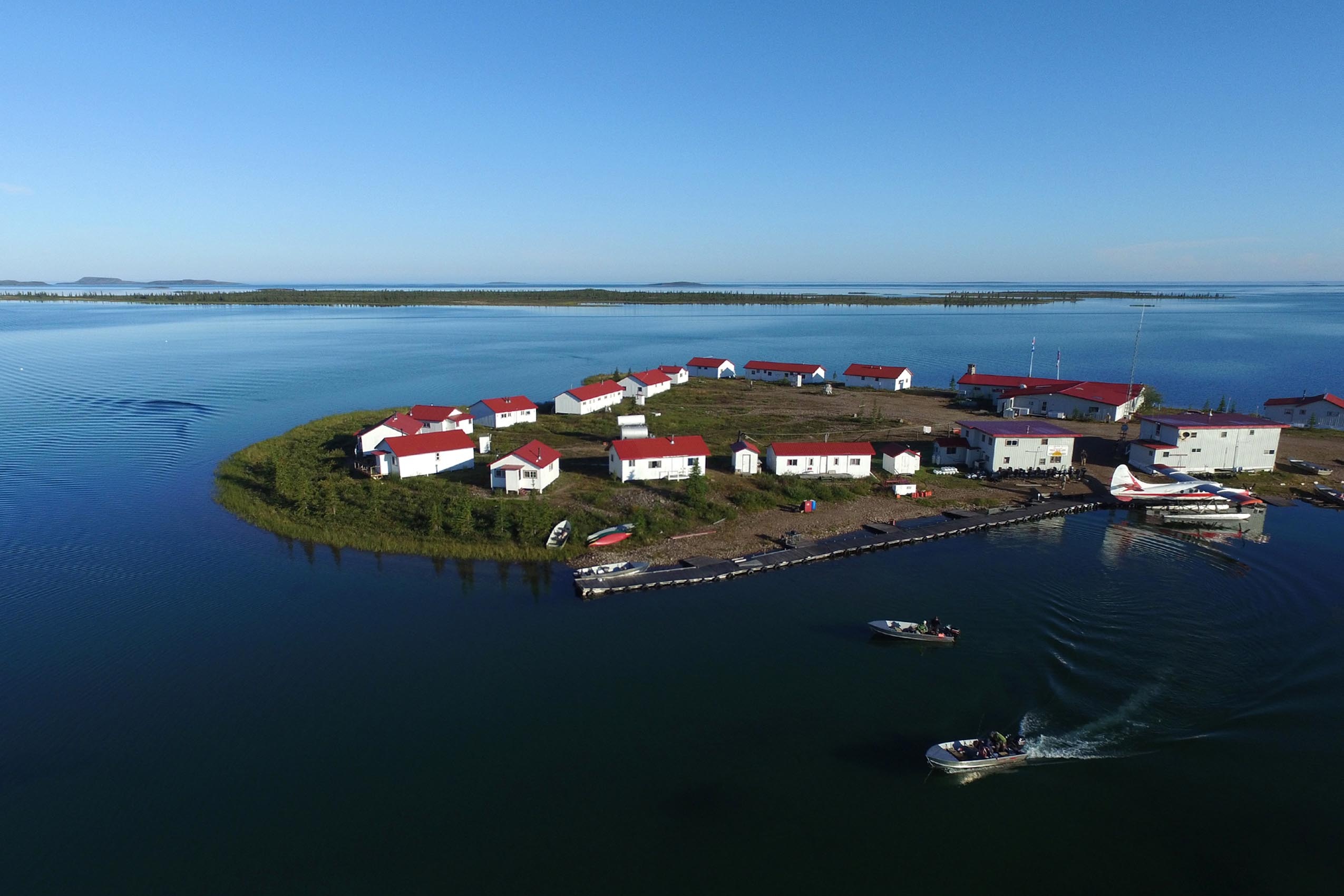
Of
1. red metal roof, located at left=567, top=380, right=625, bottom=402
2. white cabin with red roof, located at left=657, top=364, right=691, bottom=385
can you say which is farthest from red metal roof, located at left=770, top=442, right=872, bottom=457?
white cabin with red roof, located at left=657, top=364, right=691, bottom=385

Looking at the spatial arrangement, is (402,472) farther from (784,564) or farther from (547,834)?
(547,834)

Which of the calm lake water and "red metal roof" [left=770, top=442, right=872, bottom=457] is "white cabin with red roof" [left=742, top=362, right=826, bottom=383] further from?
the calm lake water

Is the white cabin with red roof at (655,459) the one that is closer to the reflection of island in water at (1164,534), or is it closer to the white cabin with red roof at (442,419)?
the white cabin with red roof at (442,419)

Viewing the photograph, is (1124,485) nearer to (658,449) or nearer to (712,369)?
(658,449)

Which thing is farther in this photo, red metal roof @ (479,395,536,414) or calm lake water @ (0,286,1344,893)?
red metal roof @ (479,395,536,414)

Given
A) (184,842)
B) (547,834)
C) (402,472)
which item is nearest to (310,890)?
(184,842)

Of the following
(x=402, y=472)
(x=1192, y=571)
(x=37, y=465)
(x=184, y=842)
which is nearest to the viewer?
(x=184, y=842)

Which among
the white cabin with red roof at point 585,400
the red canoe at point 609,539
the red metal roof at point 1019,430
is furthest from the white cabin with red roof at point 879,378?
the red canoe at point 609,539
